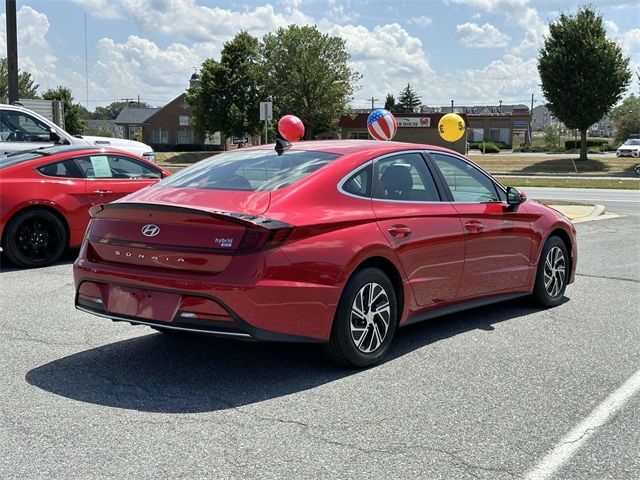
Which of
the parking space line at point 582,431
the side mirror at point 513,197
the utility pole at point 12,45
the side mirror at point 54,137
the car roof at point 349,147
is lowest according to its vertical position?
the parking space line at point 582,431

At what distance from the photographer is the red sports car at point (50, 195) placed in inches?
338

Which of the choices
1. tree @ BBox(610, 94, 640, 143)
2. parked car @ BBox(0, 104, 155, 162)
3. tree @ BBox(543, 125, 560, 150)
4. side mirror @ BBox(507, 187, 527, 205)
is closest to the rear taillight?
side mirror @ BBox(507, 187, 527, 205)

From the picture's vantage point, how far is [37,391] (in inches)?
175

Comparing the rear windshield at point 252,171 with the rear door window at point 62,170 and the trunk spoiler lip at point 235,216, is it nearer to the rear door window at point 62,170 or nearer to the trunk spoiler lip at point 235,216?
the trunk spoiler lip at point 235,216

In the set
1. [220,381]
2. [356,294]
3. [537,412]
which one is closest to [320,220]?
[356,294]

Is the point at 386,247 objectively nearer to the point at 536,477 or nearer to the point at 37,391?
the point at 536,477

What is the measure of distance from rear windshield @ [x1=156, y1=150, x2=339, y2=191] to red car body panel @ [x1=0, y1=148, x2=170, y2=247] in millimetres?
3717

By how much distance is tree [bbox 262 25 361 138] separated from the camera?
214ft

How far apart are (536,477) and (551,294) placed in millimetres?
3849

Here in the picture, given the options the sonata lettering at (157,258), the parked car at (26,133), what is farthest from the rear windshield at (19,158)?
the sonata lettering at (157,258)

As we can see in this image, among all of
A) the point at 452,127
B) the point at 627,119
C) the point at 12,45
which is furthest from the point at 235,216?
the point at 627,119

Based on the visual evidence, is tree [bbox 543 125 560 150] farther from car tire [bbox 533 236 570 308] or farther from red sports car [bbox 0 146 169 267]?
car tire [bbox 533 236 570 308]

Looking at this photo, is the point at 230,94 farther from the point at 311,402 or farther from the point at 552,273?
the point at 311,402

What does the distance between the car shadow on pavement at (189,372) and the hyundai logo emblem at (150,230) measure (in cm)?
92
